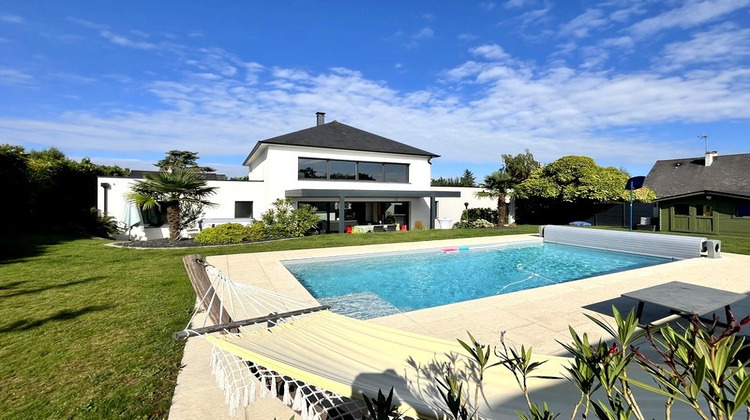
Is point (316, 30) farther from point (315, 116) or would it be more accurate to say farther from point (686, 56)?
point (686, 56)

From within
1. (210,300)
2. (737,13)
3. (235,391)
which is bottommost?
(235,391)

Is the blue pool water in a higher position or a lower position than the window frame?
lower

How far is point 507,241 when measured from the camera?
15.8 meters

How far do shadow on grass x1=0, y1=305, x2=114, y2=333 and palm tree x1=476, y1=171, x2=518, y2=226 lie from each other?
21.3 meters

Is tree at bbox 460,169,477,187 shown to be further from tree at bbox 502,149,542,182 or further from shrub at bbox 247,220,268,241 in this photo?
shrub at bbox 247,220,268,241

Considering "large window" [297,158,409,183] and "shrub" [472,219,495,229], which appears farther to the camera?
"shrub" [472,219,495,229]

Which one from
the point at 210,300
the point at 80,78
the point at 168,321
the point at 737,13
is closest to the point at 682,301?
the point at 210,300

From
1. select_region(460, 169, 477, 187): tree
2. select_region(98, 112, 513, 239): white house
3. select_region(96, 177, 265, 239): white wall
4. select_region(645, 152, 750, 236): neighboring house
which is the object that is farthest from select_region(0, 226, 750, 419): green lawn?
select_region(460, 169, 477, 187): tree

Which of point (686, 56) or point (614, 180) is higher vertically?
point (686, 56)

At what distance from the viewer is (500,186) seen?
75.0 feet

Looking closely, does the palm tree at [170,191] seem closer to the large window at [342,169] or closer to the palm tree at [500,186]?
the large window at [342,169]

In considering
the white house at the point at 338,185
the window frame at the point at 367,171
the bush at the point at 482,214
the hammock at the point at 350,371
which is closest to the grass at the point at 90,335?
the hammock at the point at 350,371

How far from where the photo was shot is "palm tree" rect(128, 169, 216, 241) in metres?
14.7

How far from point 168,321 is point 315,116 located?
68.4ft
